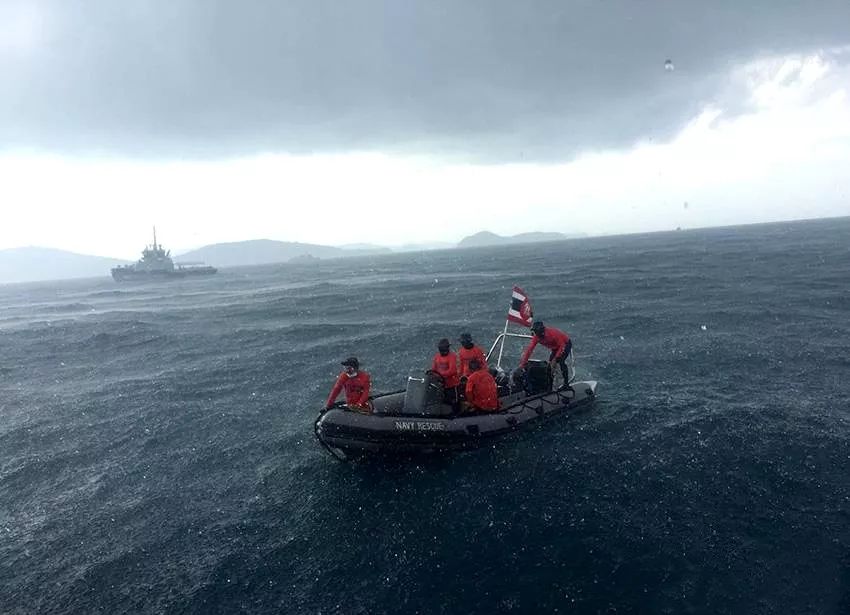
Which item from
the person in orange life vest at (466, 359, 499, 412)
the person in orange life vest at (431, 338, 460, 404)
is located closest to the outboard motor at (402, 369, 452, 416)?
the person in orange life vest at (431, 338, 460, 404)

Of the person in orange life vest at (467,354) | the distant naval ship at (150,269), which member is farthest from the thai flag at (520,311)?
the distant naval ship at (150,269)

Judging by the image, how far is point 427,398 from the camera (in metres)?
11.7

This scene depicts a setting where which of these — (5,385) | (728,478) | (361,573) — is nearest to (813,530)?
(728,478)

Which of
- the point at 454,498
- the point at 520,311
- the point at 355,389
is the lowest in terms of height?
the point at 454,498

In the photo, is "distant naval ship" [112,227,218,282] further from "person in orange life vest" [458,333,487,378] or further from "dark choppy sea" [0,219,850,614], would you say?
"person in orange life vest" [458,333,487,378]

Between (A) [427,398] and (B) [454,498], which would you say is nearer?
(B) [454,498]

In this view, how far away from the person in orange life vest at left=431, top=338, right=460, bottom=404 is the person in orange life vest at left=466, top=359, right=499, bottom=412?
368 mm

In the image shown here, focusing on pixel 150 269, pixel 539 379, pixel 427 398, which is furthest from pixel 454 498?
pixel 150 269

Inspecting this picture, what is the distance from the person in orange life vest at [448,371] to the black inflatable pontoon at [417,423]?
0.67 ft

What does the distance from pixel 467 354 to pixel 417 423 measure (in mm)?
2165

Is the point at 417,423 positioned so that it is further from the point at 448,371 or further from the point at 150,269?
the point at 150,269

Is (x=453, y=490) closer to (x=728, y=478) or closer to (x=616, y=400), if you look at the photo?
(x=728, y=478)

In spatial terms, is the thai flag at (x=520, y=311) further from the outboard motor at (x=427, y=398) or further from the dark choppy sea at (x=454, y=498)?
the outboard motor at (x=427, y=398)

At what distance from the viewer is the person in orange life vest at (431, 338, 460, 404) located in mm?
11844
